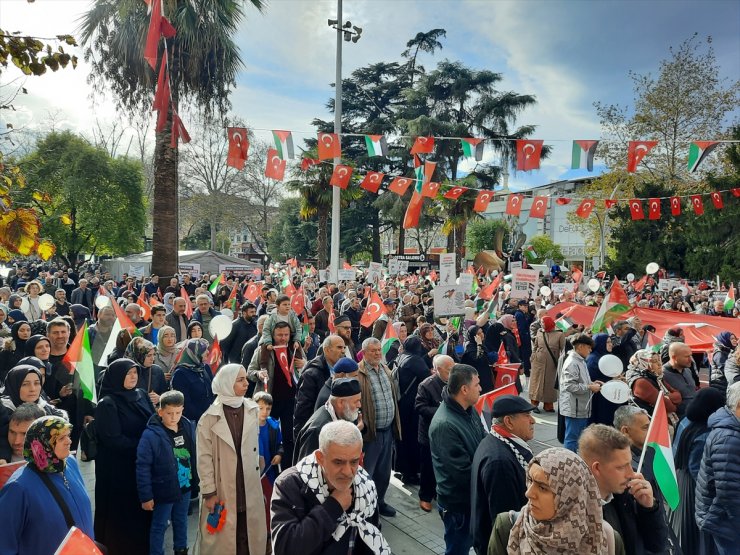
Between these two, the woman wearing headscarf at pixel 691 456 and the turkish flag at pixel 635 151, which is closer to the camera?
the woman wearing headscarf at pixel 691 456

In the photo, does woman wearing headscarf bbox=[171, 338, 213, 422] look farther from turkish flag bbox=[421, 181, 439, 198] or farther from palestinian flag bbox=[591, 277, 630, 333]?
turkish flag bbox=[421, 181, 439, 198]

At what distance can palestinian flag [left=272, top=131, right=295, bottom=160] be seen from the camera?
14297mm

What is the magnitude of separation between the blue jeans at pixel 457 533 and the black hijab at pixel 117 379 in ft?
8.82

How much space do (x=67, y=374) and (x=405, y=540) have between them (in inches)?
155

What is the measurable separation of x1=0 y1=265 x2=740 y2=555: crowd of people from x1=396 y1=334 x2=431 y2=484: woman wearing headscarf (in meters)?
0.02

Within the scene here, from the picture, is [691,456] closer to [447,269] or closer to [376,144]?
[447,269]

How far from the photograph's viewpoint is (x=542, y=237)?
58.5m

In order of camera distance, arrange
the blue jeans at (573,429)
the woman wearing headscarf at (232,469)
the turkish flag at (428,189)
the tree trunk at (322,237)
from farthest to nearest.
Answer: the tree trunk at (322,237)
the turkish flag at (428,189)
the blue jeans at (573,429)
the woman wearing headscarf at (232,469)

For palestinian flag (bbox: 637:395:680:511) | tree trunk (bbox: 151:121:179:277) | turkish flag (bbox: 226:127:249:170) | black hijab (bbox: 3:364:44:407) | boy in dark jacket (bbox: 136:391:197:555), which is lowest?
boy in dark jacket (bbox: 136:391:197:555)

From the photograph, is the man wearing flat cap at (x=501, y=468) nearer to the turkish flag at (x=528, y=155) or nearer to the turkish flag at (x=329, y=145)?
the turkish flag at (x=329, y=145)

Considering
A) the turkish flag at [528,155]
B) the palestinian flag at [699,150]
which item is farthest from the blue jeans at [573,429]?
the palestinian flag at [699,150]

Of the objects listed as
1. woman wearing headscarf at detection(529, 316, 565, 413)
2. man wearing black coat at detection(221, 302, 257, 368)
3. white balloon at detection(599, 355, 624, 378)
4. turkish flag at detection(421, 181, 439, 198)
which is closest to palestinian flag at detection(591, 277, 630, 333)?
woman wearing headscarf at detection(529, 316, 565, 413)

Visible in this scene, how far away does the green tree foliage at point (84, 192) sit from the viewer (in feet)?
86.6

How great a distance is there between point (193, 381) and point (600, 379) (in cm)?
502
